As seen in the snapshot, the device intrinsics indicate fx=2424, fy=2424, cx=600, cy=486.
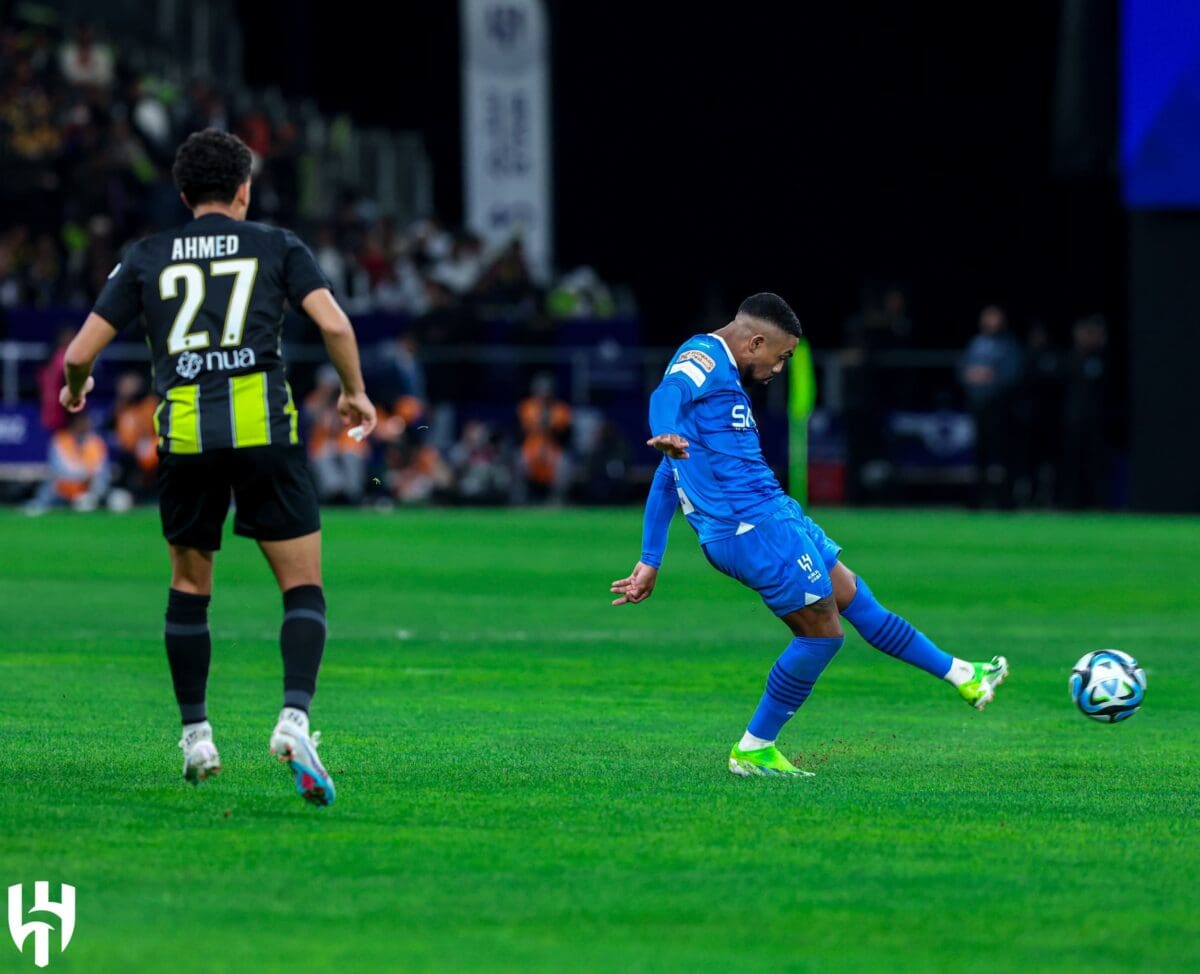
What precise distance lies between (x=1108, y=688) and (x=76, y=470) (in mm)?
20365

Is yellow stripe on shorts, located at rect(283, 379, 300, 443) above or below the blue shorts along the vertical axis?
above

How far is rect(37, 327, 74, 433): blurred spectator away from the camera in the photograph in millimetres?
28359

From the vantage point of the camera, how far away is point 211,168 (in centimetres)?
834

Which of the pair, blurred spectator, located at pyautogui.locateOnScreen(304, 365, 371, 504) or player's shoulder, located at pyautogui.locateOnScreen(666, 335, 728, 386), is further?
blurred spectator, located at pyautogui.locateOnScreen(304, 365, 371, 504)

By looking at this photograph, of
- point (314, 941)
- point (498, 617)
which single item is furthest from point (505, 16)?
point (314, 941)

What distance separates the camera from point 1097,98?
31.0 meters

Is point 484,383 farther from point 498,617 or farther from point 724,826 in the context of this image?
point 724,826

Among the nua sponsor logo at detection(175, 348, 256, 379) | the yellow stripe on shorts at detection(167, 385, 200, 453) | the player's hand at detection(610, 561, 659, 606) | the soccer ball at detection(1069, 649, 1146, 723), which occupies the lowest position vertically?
the soccer ball at detection(1069, 649, 1146, 723)

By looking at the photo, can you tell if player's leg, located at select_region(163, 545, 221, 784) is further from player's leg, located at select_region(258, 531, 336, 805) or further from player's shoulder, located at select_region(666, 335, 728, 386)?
player's shoulder, located at select_region(666, 335, 728, 386)

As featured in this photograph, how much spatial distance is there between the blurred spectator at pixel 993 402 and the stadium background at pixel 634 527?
0.14 metres

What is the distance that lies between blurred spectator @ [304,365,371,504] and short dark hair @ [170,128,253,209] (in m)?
21.7

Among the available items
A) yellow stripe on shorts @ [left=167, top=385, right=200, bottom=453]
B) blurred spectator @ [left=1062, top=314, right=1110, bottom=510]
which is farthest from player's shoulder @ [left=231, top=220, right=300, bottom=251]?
blurred spectator @ [left=1062, top=314, right=1110, bottom=510]

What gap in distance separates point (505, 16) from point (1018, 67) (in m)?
8.62

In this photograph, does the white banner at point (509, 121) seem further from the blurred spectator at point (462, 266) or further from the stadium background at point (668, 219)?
the blurred spectator at point (462, 266)
